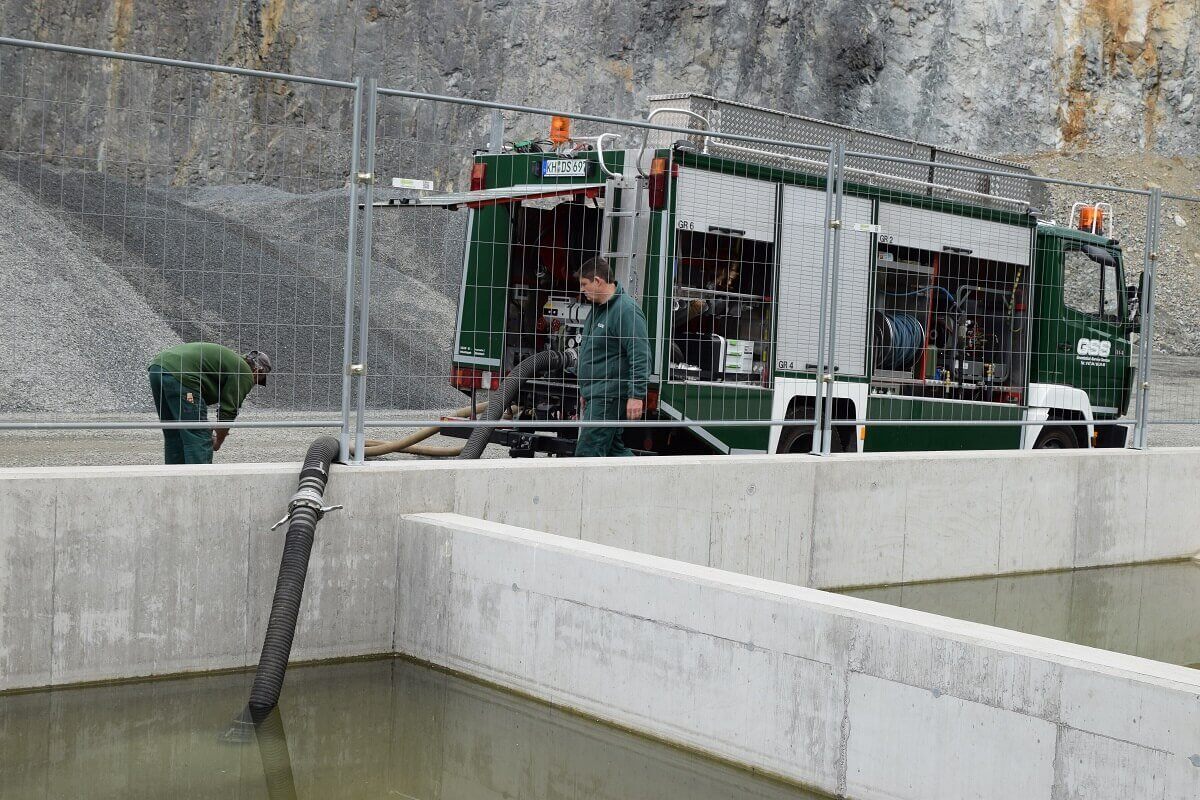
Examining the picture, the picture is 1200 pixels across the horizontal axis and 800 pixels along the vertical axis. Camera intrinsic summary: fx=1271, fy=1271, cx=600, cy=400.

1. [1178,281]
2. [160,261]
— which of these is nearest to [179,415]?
[160,261]

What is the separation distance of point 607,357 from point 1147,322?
4.95 metres

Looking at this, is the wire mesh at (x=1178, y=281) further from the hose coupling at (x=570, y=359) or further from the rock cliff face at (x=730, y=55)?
the hose coupling at (x=570, y=359)

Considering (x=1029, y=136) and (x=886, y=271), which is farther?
(x=1029, y=136)

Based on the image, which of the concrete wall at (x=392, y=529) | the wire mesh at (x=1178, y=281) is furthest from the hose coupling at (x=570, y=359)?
the wire mesh at (x=1178, y=281)

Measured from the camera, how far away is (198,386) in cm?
707

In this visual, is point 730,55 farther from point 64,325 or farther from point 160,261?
point 160,261

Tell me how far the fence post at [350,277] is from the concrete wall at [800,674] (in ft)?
1.96

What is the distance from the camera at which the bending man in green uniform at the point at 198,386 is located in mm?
7078

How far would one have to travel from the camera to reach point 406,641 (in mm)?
6602

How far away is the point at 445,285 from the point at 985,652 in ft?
21.9

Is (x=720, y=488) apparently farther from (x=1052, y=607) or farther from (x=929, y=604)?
(x=1052, y=607)

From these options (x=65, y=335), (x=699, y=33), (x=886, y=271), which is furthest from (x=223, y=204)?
(x=699, y=33)

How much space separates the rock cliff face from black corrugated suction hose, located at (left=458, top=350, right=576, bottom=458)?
30.3 metres

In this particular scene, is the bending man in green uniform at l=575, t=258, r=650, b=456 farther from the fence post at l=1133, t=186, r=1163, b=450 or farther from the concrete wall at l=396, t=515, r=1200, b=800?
the fence post at l=1133, t=186, r=1163, b=450
